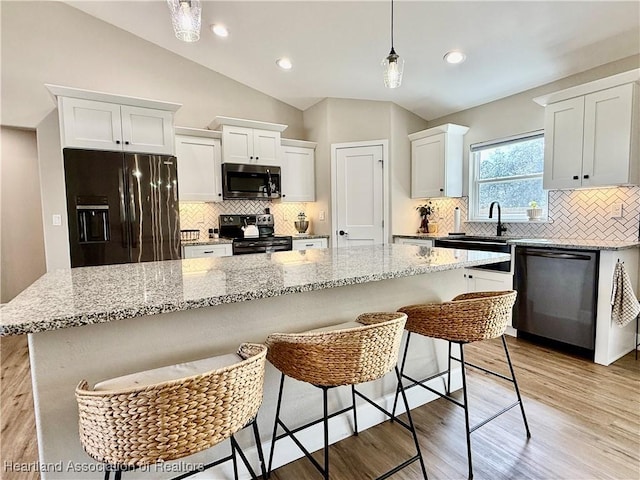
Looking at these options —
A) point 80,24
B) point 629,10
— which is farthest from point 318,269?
point 80,24

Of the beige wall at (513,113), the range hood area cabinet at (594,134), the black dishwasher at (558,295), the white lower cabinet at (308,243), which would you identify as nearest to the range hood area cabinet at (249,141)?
the white lower cabinet at (308,243)

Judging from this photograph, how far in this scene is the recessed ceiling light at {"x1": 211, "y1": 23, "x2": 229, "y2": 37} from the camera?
3.23m

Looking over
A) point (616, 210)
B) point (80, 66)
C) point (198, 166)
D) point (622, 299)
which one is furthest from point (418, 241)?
point (80, 66)

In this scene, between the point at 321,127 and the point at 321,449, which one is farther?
the point at 321,127

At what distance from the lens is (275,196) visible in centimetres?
429

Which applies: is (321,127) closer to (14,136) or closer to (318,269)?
(318,269)

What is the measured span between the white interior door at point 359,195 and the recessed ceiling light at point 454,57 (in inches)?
51.0

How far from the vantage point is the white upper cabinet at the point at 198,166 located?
3.79 meters

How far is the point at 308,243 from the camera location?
4371 millimetres

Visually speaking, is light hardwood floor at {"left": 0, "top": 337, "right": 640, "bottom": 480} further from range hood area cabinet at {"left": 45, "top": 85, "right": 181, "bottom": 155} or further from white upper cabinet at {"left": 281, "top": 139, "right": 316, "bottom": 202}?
white upper cabinet at {"left": 281, "top": 139, "right": 316, "bottom": 202}

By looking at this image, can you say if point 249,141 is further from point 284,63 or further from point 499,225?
point 499,225

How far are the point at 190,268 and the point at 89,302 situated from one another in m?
0.68

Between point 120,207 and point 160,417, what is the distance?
2.82 meters

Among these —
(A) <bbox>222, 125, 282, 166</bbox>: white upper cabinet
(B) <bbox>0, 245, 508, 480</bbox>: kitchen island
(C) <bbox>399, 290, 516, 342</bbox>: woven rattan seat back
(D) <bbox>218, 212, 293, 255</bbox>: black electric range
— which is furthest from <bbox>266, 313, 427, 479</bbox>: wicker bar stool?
(A) <bbox>222, 125, 282, 166</bbox>: white upper cabinet
